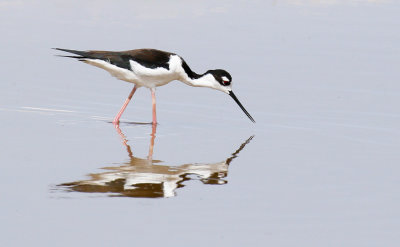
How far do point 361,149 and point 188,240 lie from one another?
3.46 metres

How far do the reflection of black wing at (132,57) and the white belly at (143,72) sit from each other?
0.04 meters

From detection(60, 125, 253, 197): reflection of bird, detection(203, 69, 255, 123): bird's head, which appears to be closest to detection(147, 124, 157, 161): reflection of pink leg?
detection(60, 125, 253, 197): reflection of bird

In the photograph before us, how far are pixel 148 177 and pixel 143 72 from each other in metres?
2.71

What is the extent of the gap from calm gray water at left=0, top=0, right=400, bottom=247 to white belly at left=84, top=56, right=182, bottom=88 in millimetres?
413

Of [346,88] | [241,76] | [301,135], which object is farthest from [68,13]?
[301,135]

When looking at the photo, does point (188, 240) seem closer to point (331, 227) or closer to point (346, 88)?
point (331, 227)

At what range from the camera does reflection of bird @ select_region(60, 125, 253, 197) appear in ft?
23.3

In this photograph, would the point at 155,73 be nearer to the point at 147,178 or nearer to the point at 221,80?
the point at 221,80

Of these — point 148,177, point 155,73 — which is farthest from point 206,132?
point 148,177

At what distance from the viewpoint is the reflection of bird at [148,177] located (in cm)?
711

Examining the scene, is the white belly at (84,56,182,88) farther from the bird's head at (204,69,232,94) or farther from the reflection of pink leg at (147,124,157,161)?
the reflection of pink leg at (147,124,157,161)

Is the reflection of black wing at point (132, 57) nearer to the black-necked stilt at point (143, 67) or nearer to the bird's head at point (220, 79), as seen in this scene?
the black-necked stilt at point (143, 67)

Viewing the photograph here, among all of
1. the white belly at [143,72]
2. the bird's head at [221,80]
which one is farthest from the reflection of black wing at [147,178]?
the bird's head at [221,80]

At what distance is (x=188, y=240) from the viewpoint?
5988 mm
